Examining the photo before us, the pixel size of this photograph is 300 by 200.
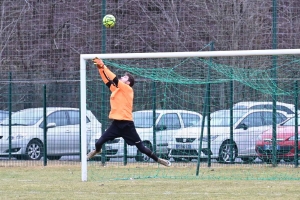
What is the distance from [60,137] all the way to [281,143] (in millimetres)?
5598

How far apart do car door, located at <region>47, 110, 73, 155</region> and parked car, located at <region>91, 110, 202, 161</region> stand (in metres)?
1.77

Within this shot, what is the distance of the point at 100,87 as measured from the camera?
18375 mm

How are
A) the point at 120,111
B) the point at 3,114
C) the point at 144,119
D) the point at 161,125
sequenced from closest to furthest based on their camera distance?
the point at 120,111 → the point at 161,125 → the point at 144,119 → the point at 3,114

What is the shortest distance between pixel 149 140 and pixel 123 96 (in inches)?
152

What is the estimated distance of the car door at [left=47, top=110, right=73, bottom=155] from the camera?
18.8 metres

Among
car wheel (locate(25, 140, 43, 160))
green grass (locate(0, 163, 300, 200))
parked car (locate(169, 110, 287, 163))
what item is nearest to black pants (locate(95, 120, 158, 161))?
green grass (locate(0, 163, 300, 200))

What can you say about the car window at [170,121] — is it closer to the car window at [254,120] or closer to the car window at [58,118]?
the car window at [254,120]

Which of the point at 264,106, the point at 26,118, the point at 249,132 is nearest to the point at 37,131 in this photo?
the point at 26,118

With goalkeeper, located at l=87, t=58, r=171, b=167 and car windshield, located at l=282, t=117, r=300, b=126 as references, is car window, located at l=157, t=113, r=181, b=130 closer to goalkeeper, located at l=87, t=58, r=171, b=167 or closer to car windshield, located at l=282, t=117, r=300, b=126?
car windshield, located at l=282, t=117, r=300, b=126

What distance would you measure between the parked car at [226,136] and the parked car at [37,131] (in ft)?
10.7

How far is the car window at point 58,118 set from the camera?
62.7 feet

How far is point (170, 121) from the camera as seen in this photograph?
1716 centimetres

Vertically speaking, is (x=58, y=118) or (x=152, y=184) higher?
(x=58, y=118)

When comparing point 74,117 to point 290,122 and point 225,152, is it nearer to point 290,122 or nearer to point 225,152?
point 225,152
